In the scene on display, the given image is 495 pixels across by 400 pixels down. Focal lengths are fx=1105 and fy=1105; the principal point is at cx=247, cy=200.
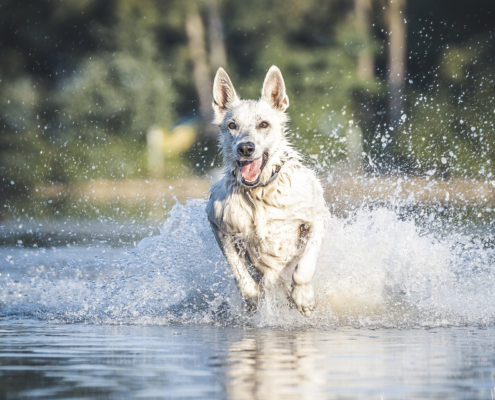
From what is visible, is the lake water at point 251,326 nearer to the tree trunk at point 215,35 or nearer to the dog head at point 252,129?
the dog head at point 252,129

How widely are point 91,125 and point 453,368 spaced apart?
29.0 metres

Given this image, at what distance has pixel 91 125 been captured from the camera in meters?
33.7

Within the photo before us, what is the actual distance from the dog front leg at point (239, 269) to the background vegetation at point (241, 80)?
813 inches

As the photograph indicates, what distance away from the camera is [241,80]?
34.4 meters

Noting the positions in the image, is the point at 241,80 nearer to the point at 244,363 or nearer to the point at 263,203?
the point at 263,203

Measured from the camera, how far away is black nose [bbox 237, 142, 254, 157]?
7.94 meters

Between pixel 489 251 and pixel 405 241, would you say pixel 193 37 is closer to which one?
pixel 489 251

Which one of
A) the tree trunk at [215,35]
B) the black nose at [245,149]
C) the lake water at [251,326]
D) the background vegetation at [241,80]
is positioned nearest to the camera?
the lake water at [251,326]

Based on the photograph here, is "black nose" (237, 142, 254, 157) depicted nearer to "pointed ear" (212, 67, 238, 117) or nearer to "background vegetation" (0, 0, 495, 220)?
"pointed ear" (212, 67, 238, 117)

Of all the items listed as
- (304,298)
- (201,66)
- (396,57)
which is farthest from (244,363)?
(201,66)

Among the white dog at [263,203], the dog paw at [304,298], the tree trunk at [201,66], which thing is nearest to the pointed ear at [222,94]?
the white dog at [263,203]

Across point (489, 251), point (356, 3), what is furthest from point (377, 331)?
point (356, 3)

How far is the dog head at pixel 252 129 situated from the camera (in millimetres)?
8031

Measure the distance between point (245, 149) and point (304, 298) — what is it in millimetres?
1151
